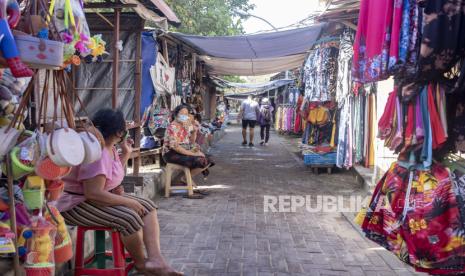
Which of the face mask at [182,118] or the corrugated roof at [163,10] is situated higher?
the corrugated roof at [163,10]

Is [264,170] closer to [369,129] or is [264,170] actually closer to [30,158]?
[369,129]

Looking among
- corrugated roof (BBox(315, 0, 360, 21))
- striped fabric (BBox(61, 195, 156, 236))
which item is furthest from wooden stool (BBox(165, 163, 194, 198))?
striped fabric (BBox(61, 195, 156, 236))

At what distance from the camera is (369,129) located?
25.1ft

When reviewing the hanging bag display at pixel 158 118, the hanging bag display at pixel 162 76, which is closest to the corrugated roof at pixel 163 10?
the hanging bag display at pixel 162 76

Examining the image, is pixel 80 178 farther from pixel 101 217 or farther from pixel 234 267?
pixel 234 267

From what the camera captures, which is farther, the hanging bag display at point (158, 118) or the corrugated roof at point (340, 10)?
the hanging bag display at point (158, 118)

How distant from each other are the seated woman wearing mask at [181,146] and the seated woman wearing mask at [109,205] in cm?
316

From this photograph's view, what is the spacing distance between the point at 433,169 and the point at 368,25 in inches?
46.6

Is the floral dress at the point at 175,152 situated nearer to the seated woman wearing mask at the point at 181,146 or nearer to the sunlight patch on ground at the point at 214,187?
the seated woman wearing mask at the point at 181,146

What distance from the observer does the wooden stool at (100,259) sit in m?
3.21

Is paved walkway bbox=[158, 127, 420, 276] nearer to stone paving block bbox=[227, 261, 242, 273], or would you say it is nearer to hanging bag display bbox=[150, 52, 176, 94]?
stone paving block bbox=[227, 261, 242, 273]

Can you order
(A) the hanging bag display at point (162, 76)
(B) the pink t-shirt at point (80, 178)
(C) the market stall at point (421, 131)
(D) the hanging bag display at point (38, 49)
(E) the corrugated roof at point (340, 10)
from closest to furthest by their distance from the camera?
1. (D) the hanging bag display at point (38, 49)
2. (C) the market stall at point (421, 131)
3. (B) the pink t-shirt at point (80, 178)
4. (E) the corrugated roof at point (340, 10)
5. (A) the hanging bag display at point (162, 76)

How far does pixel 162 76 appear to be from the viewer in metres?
7.43

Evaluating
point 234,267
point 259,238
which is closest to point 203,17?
point 259,238
